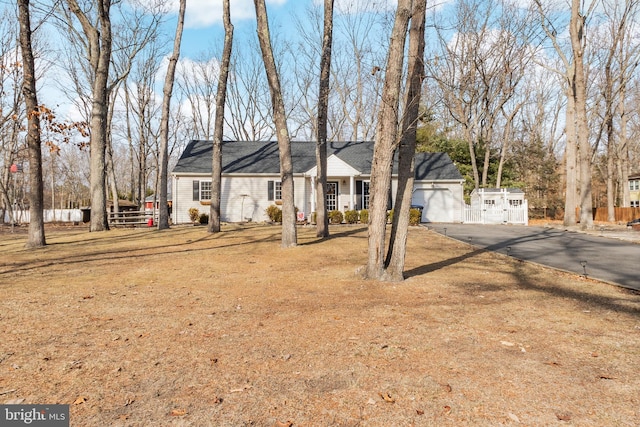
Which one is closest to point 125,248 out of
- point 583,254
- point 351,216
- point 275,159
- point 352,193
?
point 351,216

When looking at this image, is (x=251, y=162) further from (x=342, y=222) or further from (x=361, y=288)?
(x=361, y=288)

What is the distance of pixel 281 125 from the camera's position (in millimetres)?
10883

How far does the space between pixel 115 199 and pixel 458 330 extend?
29601mm

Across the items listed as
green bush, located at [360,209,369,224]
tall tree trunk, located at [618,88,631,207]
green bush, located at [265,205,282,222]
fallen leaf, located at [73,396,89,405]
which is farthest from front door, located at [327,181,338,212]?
tall tree trunk, located at [618,88,631,207]

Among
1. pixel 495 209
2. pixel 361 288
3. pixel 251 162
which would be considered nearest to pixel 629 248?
pixel 361 288

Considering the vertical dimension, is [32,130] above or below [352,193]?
above

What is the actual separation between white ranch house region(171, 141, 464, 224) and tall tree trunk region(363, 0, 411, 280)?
15.0m

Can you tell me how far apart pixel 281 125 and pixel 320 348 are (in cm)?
815

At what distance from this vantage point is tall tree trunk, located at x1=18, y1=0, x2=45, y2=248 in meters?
10.7

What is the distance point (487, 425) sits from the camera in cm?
243

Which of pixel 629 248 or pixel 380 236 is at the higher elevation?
pixel 380 236

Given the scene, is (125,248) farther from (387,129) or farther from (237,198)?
(237,198)

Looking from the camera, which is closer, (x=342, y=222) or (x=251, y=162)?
(x=342, y=222)

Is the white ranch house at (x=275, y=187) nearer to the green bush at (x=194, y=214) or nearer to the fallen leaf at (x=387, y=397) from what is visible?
the green bush at (x=194, y=214)
